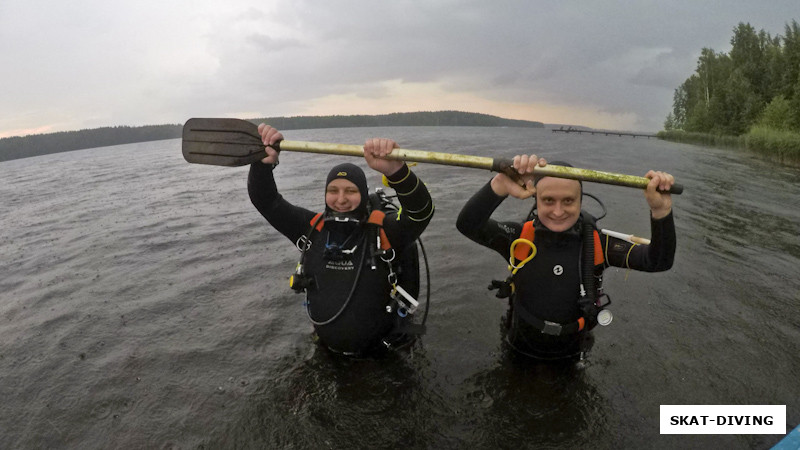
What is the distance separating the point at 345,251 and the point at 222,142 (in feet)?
6.12

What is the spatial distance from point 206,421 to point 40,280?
8.30 metres

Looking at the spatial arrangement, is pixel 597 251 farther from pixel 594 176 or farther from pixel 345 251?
pixel 345 251

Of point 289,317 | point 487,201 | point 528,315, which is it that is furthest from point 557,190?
point 289,317

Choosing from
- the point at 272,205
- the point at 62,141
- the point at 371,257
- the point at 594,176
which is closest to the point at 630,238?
the point at 594,176

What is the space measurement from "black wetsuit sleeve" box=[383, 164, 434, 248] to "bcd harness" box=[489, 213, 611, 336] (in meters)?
1.01

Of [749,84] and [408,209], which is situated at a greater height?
[749,84]

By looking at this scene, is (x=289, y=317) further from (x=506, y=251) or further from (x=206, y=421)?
(x=506, y=251)

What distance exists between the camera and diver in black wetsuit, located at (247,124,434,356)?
4.11m

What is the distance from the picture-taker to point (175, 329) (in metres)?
6.29

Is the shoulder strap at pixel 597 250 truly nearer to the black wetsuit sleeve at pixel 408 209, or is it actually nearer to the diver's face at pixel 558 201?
the diver's face at pixel 558 201

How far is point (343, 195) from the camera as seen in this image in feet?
13.5

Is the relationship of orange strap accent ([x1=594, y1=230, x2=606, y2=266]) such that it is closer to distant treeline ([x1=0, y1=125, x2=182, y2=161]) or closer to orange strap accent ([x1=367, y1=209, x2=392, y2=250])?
orange strap accent ([x1=367, y1=209, x2=392, y2=250])

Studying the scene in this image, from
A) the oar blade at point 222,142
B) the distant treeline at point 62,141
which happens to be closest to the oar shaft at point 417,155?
the oar blade at point 222,142

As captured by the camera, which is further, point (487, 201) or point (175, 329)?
point (175, 329)
